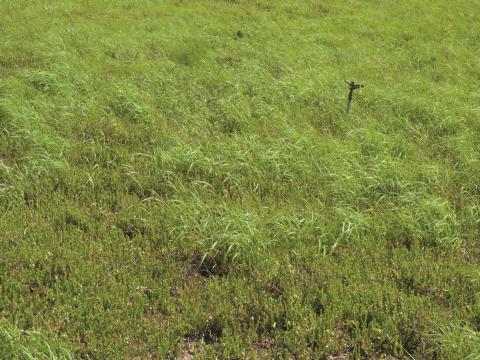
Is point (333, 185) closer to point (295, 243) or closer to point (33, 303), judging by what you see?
point (295, 243)

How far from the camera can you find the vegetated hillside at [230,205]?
15.8 ft

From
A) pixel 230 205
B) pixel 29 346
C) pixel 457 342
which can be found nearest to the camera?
pixel 29 346

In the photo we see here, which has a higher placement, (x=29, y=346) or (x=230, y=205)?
(x=230, y=205)

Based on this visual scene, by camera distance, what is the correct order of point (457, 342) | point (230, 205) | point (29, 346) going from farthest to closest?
point (230, 205) → point (457, 342) → point (29, 346)

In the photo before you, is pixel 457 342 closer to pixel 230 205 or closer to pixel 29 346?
pixel 230 205

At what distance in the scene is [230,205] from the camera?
269 inches

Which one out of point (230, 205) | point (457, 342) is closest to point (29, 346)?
point (230, 205)

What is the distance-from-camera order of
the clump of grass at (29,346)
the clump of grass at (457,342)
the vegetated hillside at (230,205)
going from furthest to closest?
the vegetated hillside at (230,205)
the clump of grass at (457,342)
the clump of grass at (29,346)

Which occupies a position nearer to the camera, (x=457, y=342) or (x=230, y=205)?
(x=457, y=342)

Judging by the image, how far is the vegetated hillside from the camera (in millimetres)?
4812

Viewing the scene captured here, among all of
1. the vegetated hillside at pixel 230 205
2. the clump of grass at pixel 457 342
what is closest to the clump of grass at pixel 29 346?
the vegetated hillside at pixel 230 205

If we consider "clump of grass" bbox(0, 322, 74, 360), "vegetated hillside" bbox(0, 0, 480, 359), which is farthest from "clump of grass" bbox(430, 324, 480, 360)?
"clump of grass" bbox(0, 322, 74, 360)

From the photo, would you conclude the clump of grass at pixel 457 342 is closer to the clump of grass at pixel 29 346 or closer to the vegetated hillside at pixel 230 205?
the vegetated hillside at pixel 230 205

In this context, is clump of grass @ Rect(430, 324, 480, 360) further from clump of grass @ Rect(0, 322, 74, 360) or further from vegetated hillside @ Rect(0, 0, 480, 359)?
clump of grass @ Rect(0, 322, 74, 360)
